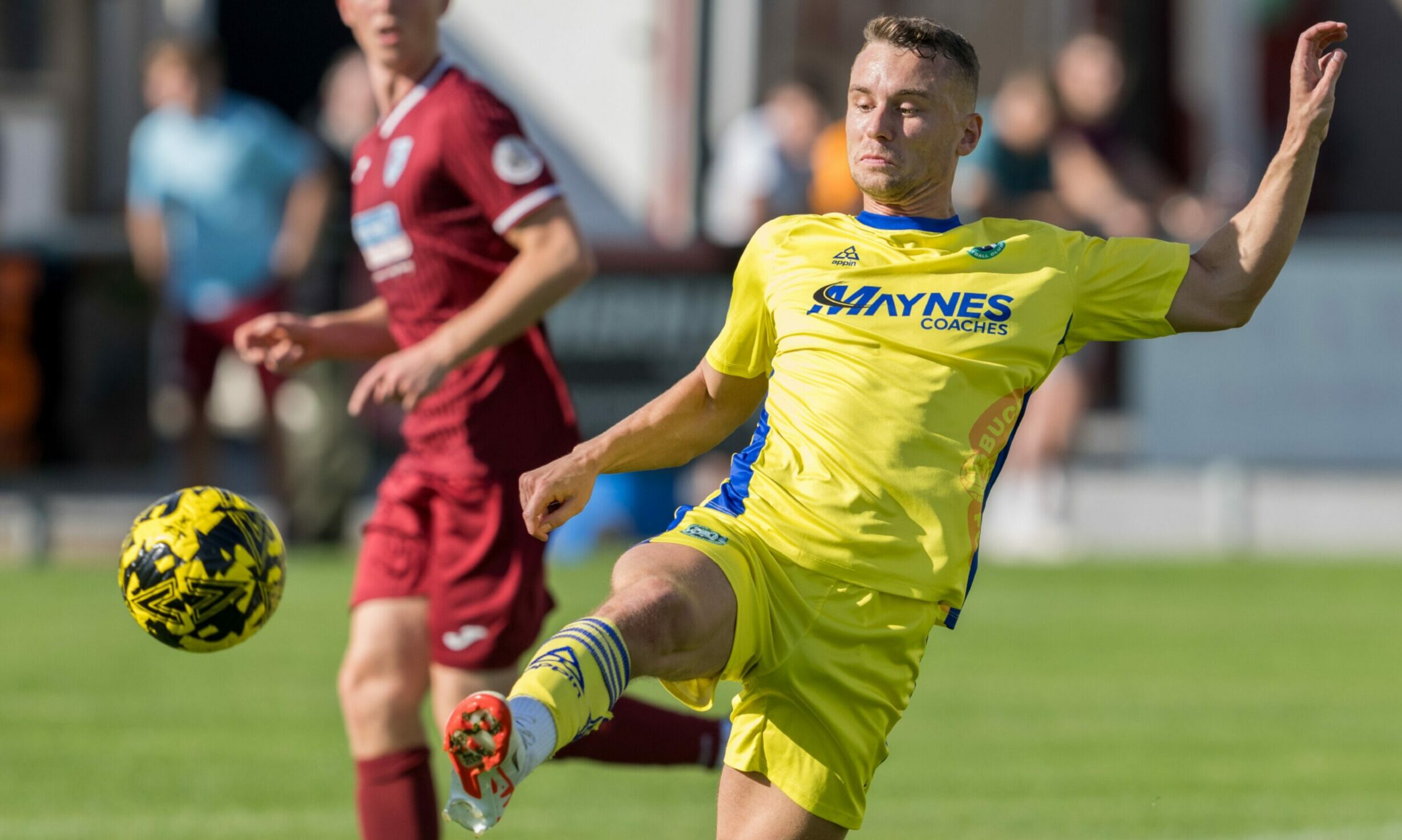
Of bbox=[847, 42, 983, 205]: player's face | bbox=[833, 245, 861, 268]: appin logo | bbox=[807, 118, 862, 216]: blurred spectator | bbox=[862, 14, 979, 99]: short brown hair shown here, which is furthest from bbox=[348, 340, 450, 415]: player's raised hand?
bbox=[807, 118, 862, 216]: blurred spectator

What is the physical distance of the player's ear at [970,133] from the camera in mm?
4988

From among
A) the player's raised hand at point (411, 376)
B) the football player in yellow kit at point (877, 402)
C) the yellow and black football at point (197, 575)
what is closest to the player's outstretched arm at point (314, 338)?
the player's raised hand at point (411, 376)

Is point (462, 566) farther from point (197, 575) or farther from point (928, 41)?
point (928, 41)

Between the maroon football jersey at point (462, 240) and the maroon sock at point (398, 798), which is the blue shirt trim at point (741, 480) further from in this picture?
the maroon sock at point (398, 798)

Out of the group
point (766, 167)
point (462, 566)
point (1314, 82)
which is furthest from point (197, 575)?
point (766, 167)

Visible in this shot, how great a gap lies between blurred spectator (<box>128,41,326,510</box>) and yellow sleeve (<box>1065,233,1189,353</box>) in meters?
9.85

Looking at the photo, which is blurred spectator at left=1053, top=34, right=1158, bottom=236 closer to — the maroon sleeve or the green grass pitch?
the green grass pitch

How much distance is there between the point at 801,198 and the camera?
52.6 feet

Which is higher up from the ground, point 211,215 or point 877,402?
point 877,402

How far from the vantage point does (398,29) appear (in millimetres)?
5848

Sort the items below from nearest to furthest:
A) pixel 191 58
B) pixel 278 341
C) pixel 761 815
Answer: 1. pixel 761 815
2. pixel 278 341
3. pixel 191 58

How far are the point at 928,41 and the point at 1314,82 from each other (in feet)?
2.93

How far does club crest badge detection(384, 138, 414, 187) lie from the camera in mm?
5855

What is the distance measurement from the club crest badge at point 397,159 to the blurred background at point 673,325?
27.4 ft
